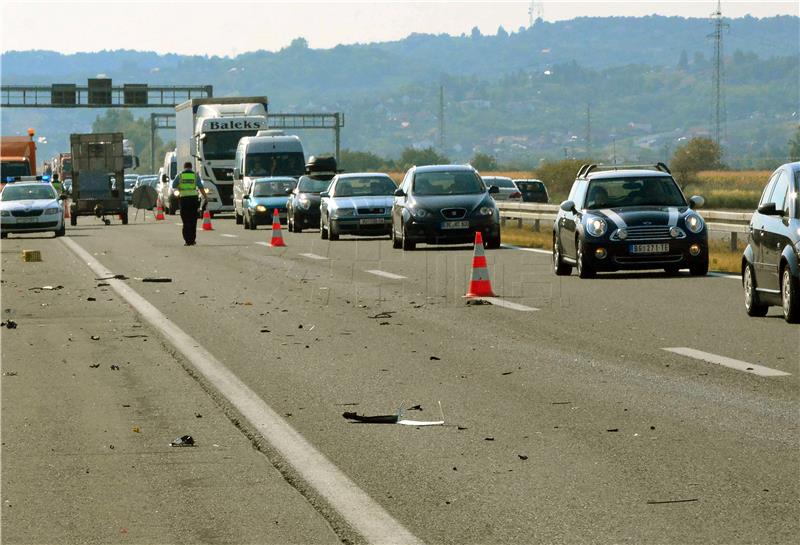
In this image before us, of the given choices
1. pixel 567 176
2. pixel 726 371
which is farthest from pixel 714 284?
pixel 567 176

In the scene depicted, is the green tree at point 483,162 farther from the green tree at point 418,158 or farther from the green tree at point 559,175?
the green tree at point 559,175

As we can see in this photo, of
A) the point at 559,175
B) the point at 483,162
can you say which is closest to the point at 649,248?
the point at 559,175

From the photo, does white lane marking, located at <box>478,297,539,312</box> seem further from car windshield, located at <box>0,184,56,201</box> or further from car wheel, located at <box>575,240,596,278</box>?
car windshield, located at <box>0,184,56,201</box>

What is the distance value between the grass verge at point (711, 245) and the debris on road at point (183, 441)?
1579 cm

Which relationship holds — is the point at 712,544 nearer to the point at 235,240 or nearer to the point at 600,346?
the point at 600,346

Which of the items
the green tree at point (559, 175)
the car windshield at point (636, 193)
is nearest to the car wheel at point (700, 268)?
the car windshield at point (636, 193)

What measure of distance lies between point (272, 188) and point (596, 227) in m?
27.0

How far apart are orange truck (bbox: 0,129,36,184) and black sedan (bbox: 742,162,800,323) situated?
4880cm

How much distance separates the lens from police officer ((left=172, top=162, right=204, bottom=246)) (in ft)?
112

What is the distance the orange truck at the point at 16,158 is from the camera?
62.1 metres

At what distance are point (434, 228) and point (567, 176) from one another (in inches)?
2383

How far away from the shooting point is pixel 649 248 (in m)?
21.9

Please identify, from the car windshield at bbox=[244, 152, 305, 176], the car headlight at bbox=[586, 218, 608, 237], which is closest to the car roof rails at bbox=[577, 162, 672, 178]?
the car headlight at bbox=[586, 218, 608, 237]

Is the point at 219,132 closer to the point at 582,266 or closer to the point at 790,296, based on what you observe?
the point at 582,266
